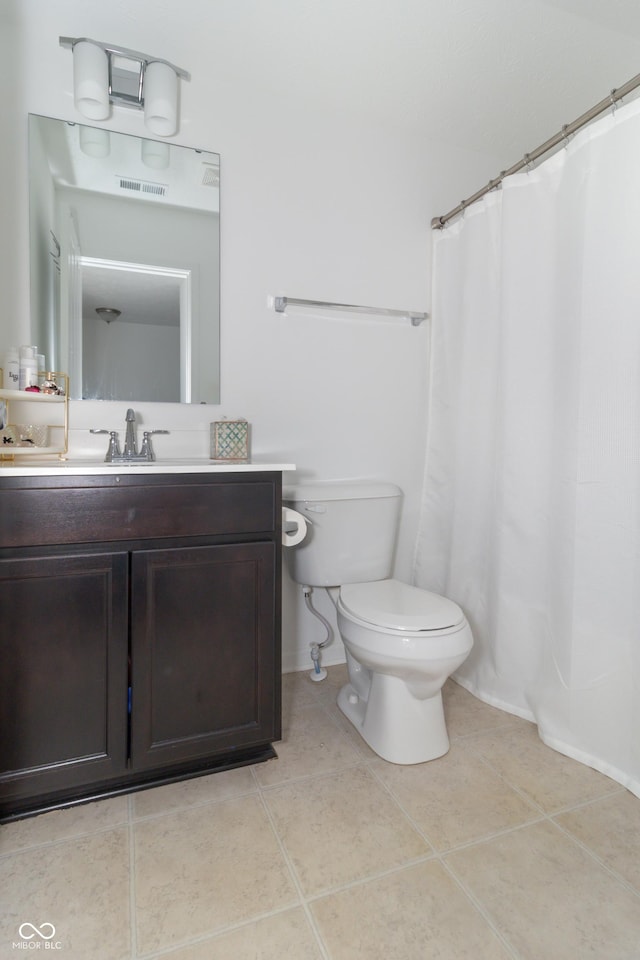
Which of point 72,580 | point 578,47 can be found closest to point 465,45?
point 578,47

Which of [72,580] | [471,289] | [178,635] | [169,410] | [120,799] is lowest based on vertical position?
[120,799]

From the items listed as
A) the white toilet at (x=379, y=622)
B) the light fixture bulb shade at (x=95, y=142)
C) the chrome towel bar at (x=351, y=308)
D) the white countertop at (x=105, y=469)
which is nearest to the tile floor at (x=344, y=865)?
the white toilet at (x=379, y=622)

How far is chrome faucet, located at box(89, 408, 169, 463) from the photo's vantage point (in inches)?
64.1

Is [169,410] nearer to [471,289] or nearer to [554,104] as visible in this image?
[471,289]

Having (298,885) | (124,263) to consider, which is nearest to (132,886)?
(298,885)

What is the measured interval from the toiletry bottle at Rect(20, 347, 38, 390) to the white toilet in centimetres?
86

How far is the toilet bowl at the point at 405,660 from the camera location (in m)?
1.42

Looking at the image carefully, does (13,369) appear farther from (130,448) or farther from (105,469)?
(105,469)

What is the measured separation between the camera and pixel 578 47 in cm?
167

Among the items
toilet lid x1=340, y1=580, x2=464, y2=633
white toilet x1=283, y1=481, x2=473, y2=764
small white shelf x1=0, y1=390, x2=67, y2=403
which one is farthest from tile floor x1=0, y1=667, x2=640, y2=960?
small white shelf x1=0, y1=390, x2=67, y2=403

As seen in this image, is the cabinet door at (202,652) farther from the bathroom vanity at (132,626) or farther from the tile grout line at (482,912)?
the tile grout line at (482,912)

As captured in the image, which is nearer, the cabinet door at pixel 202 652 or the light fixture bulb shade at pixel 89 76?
the cabinet door at pixel 202 652

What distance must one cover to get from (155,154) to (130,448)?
3.29 ft

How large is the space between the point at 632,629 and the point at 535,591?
0.33 meters
